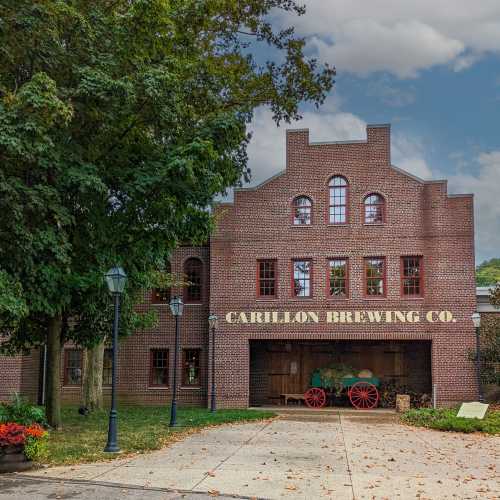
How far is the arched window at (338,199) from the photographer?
27562mm

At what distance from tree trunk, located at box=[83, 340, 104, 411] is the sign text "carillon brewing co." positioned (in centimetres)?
528

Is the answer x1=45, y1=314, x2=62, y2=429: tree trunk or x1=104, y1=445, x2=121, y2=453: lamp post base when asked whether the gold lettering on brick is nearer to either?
x1=45, y1=314, x2=62, y2=429: tree trunk

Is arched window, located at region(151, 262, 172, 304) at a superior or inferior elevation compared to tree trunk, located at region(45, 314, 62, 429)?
superior

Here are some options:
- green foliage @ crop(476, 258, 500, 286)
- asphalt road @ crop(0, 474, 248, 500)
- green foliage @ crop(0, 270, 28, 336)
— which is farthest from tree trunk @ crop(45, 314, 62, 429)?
green foliage @ crop(476, 258, 500, 286)

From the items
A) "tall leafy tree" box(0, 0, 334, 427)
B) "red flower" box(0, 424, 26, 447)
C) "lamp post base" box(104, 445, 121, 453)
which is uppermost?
"tall leafy tree" box(0, 0, 334, 427)

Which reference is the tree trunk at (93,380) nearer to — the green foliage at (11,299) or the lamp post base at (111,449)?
the green foliage at (11,299)

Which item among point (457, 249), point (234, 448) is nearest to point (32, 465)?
point (234, 448)

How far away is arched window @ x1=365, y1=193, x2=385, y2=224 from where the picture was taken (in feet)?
89.5

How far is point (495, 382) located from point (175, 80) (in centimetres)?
1709

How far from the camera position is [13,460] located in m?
11.4

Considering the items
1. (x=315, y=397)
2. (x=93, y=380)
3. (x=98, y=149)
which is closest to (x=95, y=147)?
(x=98, y=149)

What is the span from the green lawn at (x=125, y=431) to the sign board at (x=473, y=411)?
6.34 metres

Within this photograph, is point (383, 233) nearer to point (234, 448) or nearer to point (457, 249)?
point (457, 249)

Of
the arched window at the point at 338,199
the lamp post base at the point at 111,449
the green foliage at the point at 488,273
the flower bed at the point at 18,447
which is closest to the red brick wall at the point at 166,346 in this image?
the arched window at the point at 338,199
